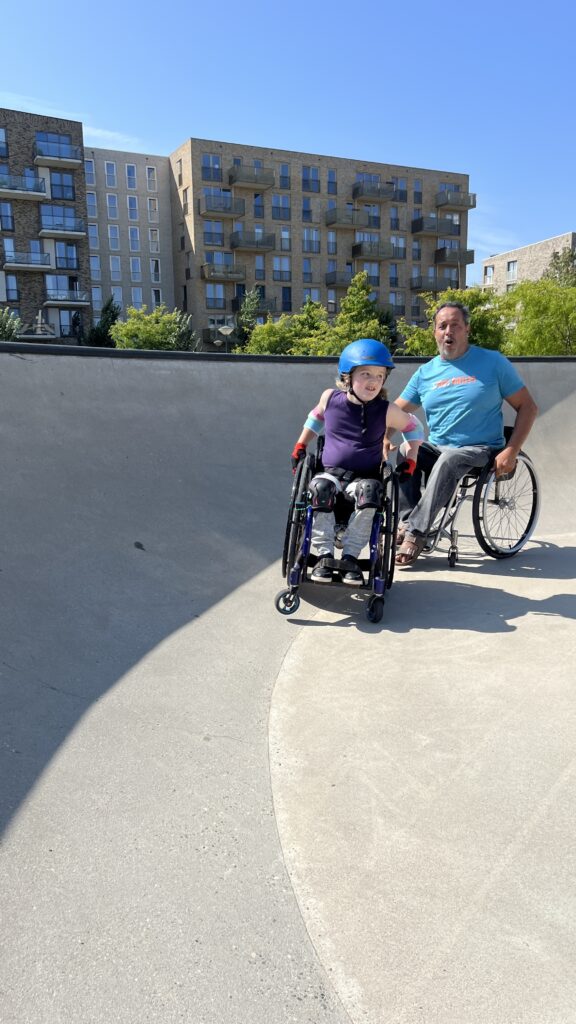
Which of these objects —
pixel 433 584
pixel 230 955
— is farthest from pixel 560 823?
pixel 433 584

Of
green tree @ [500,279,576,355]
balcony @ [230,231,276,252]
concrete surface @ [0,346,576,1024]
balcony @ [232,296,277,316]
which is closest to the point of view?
concrete surface @ [0,346,576,1024]

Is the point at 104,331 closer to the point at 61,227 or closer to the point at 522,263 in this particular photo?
the point at 61,227

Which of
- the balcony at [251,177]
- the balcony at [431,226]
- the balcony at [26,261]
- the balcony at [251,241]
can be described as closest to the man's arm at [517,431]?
the balcony at [26,261]

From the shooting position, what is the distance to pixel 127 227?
5644 centimetres

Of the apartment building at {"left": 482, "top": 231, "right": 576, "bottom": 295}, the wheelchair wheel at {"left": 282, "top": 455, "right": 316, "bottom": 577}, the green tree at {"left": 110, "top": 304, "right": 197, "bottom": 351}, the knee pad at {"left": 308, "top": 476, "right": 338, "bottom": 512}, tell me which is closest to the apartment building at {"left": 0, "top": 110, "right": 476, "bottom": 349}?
the green tree at {"left": 110, "top": 304, "right": 197, "bottom": 351}

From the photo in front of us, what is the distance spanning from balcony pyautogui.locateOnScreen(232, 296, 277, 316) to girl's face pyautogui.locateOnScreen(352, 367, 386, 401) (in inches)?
2025

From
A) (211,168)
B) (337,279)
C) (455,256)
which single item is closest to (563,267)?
(455,256)

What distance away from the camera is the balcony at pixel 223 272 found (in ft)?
172

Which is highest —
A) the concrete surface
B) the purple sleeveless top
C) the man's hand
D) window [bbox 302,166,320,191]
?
window [bbox 302,166,320,191]

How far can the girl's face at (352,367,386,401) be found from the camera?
368 centimetres

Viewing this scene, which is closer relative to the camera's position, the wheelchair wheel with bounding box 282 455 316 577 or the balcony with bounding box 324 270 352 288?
the wheelchair wheel with bounding box 282 455 316 577

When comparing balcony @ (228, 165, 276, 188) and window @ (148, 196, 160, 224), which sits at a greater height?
balcony @ (228, 165, 276, 188)

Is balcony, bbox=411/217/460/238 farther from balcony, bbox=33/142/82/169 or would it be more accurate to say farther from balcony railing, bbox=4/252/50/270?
balcony railing, bbox=4/252/50/270

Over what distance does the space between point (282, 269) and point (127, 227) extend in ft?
43.8
